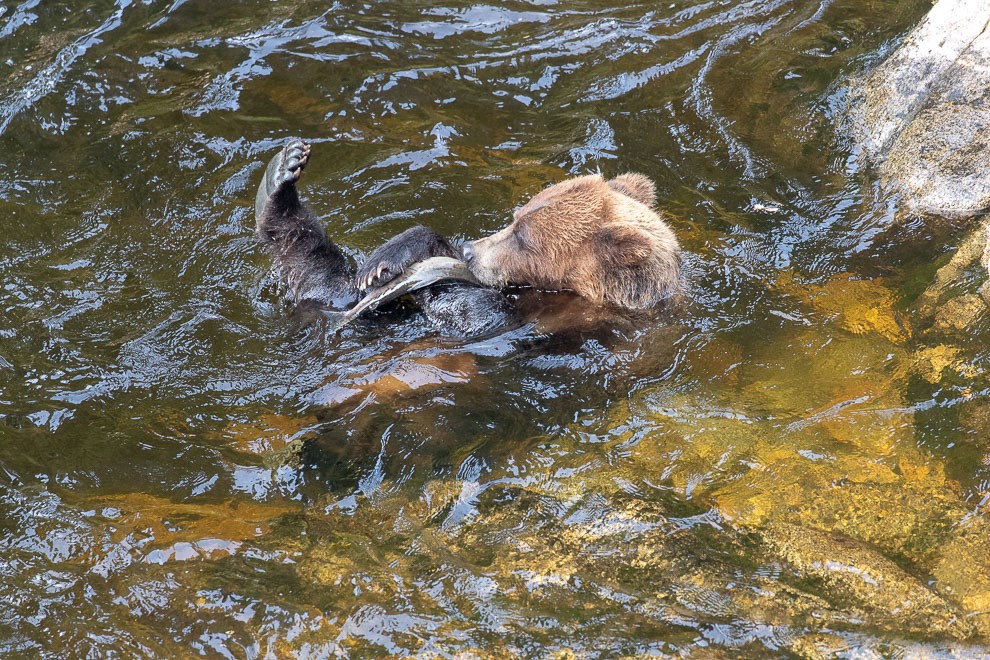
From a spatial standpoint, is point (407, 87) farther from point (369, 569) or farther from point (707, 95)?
point (369, 569)

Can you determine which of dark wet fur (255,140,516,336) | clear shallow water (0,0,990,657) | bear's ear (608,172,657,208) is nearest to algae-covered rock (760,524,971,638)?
clear shallow water (0,0,990,657)

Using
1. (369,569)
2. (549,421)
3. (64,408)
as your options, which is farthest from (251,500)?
(549,421)

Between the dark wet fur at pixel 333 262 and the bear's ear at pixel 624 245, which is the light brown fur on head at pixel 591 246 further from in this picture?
the dark wet fur at pixel 333 262

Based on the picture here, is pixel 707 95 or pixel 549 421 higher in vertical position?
pixel 707 95

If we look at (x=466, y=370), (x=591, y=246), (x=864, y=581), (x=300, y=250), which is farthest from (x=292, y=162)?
(x=864, y=581)

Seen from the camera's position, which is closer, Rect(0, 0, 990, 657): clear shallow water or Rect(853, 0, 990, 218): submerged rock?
Rect(0, 0, 990, 657): clear shallow water

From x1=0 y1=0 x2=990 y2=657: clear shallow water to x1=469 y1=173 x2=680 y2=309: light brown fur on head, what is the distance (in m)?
0.28

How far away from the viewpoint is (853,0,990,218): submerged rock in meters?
5.68

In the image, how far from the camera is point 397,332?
5102 mm

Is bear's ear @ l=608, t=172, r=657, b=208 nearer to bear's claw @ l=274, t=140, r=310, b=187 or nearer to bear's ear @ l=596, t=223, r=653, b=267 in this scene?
bear's ear @ l=596, t=223, r=653, b=267

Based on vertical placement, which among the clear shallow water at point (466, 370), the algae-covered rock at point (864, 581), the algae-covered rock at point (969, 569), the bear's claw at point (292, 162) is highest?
the bear's claw at point (292, 162)

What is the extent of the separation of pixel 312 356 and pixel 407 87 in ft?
9.55

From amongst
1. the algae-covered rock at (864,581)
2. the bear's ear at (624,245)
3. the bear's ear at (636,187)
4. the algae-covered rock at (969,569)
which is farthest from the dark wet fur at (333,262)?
the algae-covered rock at (969,569)

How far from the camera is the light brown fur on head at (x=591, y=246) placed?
5000mm
